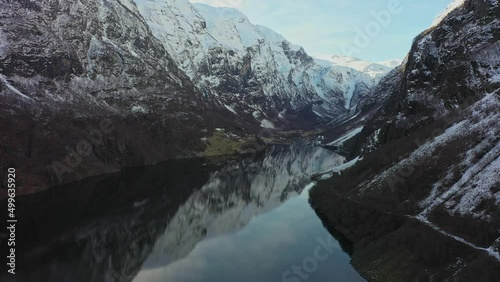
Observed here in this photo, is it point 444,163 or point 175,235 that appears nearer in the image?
point 444,163

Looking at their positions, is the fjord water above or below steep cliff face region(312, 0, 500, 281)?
below

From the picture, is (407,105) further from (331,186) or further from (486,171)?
(486,171)

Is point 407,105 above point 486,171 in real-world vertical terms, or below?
above

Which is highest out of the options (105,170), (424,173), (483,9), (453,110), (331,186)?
(483,9)

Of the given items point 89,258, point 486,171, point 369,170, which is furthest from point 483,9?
point 89,258

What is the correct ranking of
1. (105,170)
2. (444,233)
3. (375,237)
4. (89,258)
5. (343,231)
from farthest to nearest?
(105,170) → (343,231) → (89,258) → (375,237) → (444,233)
